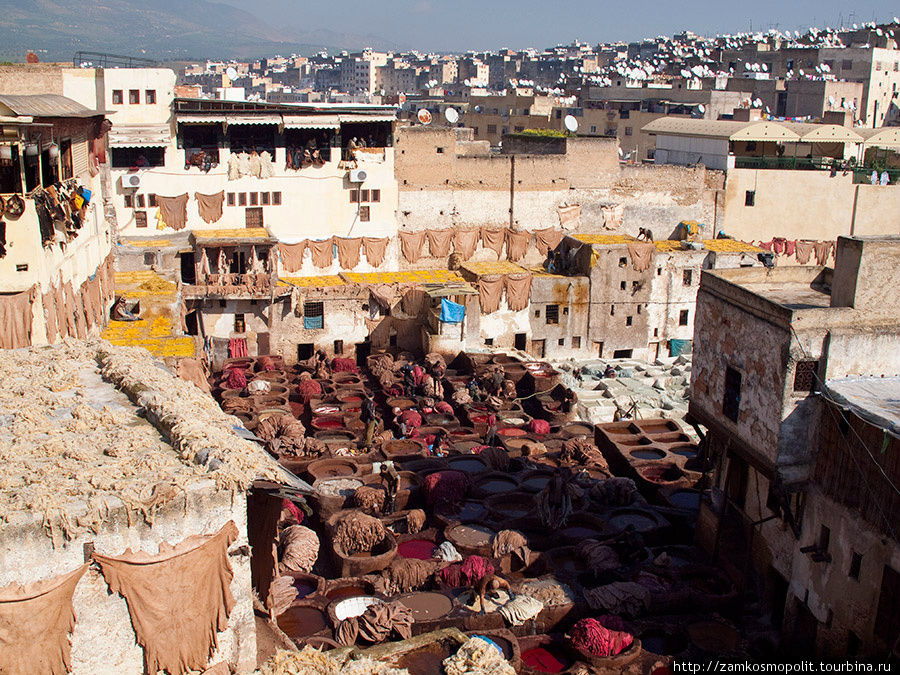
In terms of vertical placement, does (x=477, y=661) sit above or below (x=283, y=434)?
above

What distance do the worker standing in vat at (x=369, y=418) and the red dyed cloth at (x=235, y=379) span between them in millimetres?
4677

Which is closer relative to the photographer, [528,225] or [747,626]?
[747,626]

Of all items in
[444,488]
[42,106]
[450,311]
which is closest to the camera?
[42,106]

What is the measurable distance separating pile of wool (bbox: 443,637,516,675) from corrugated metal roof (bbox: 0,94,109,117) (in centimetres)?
1470

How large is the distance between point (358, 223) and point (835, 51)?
64.6m

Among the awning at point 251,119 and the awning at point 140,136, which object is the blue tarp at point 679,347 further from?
the awning at point 140,136

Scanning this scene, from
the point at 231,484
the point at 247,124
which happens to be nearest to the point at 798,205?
the point at 247,124

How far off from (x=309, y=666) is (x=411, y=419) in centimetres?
1820

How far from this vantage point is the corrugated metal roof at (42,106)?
20875mm

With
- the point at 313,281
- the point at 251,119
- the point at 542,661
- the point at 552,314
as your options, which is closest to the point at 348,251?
the point at 313,281

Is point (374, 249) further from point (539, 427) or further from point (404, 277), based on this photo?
point (539, 427)

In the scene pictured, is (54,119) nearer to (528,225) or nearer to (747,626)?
(747,626)

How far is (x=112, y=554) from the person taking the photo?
10.1m

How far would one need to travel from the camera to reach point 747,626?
18.9m
